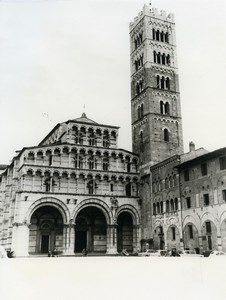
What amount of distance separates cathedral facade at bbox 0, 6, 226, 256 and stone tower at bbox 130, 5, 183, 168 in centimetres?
14

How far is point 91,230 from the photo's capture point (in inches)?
1642

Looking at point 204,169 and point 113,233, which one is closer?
point 204,169

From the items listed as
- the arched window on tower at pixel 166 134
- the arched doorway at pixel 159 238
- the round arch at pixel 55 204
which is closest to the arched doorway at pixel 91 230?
the round arch at pixel 55 204

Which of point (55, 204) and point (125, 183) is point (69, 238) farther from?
point (125, 183)

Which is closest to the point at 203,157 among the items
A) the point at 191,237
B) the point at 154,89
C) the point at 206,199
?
the point at 206,199

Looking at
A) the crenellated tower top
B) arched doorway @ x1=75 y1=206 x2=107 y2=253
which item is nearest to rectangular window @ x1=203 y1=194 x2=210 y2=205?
arched doorway @ x1=75 y1=206 x2=107 y2=253

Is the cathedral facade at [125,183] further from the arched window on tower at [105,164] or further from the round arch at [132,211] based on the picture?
the arched window on tower at [105,164]

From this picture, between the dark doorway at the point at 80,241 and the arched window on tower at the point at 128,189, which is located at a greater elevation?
the arched window on tower at the point at 128,189

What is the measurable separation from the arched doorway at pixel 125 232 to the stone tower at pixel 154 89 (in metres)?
7.26

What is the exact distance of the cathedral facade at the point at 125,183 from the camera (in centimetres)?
3538

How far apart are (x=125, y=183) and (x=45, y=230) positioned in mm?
11088

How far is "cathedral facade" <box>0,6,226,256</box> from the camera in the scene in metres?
35.4

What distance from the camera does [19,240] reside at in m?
36.2
